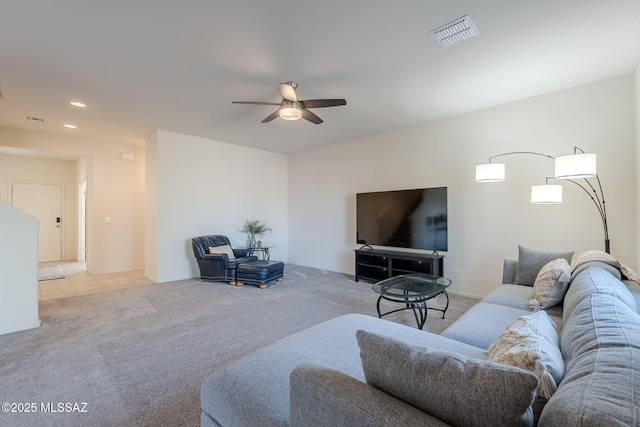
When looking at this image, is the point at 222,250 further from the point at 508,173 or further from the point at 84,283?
the point at 508,173

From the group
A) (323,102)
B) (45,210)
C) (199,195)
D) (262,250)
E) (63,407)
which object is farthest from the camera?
(45,210)

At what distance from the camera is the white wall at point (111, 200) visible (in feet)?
19.0

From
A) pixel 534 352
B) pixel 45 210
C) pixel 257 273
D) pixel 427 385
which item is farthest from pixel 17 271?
pixel 45 210

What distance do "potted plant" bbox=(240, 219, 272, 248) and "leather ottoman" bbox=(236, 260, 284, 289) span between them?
130 cm

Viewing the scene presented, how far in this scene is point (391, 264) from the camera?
4.85 m

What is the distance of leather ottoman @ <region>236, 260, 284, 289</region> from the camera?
4.88 meters

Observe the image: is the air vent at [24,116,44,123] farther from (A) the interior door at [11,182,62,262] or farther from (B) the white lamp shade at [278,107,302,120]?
(B) the white lamp shade at [278,107,302,120]

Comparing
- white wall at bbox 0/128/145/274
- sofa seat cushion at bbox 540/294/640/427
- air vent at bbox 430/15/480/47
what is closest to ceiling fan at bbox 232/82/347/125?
air vent at bbox 430/15/480/47

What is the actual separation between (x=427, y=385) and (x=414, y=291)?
7.68 feet

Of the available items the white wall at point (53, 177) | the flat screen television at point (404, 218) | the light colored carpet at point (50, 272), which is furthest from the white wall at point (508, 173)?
the white wall at point (53, 177)

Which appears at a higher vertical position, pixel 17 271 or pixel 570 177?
pixel 570 177

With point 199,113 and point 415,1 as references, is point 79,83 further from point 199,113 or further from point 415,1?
point 415,1

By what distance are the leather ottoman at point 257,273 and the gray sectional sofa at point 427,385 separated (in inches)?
132

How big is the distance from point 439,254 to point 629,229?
217 centimetres
